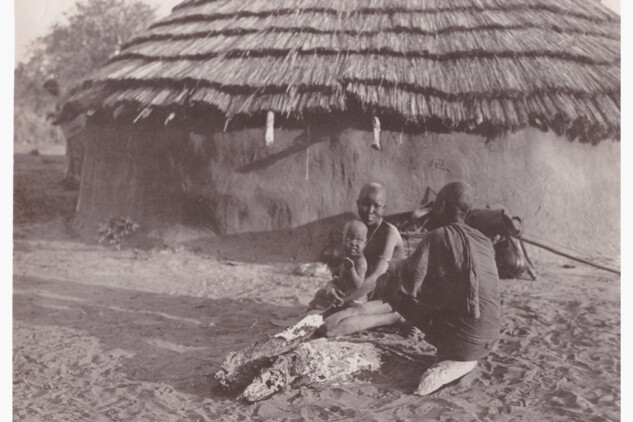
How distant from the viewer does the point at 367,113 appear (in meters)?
6.74

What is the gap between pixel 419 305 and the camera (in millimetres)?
3553

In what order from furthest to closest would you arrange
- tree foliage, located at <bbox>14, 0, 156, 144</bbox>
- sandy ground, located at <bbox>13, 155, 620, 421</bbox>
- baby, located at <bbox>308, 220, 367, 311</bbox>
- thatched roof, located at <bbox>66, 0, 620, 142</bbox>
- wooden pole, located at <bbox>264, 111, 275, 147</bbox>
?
wooden pole, located at <bbox>264, 111, 275, 147</bbox>, thatched roof, located at <bbox>66, 0, 620, 142</bbox>, tree foliage, located at <bbox>14, 0, 156, 144</bbox>, baby, located at <bbox>308, 220, 367, 311</bbox>, sandy ground, located at <bbox>13, 155, 620, 421</bbox>

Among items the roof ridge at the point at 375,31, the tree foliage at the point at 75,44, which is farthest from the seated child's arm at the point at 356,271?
the roof ridge at the point at 375,31

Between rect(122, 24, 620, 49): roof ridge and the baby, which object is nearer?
the baby

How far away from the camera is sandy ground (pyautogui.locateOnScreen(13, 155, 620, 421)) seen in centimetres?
333

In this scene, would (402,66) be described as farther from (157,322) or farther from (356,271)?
(157,322)

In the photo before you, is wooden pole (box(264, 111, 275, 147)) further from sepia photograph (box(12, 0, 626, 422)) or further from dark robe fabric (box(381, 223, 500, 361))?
dark robe fabric (box(381, 223, 500, 361))

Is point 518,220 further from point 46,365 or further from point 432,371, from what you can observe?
point 46,365

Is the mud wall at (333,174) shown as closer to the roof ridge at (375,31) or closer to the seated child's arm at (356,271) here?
the roof ridge at (375,31)

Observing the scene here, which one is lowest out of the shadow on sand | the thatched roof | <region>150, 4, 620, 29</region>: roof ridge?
the shadow on sand

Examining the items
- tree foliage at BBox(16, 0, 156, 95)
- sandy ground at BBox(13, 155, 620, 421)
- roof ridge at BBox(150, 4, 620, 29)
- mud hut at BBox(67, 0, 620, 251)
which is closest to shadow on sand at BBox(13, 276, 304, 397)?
sandy ground at BBox(13, 155, 620, 421)

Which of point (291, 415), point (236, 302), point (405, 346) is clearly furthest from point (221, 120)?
point (291, 415)

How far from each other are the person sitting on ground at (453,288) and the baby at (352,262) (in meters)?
0.50

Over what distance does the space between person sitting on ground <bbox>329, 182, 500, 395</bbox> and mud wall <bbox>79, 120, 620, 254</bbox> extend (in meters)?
2.90
